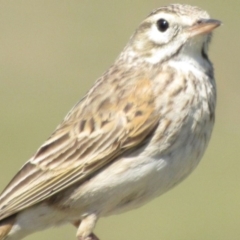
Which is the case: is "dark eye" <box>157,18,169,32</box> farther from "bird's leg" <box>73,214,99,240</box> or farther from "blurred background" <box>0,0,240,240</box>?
"blurred background" <box>0,0,240,240</box>

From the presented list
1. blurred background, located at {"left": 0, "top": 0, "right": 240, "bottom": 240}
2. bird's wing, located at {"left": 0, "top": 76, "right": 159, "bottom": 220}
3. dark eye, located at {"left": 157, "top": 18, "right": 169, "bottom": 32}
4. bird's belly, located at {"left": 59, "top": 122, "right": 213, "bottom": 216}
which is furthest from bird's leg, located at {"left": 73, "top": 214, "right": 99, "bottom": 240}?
blurred background, located at {"left": 0, "top": 0, "right": 240, "bottom": 240}

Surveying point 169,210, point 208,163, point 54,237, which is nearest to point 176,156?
point 54,237

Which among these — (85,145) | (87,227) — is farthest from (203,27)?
(87,227)

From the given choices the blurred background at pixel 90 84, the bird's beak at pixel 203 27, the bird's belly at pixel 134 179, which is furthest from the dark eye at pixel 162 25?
the blurred background at pixel 90 84

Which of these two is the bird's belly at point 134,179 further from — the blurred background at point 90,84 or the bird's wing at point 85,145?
the blurred background at point 90,84

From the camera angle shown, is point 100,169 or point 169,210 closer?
point 100,169

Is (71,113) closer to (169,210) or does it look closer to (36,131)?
(169,210)
